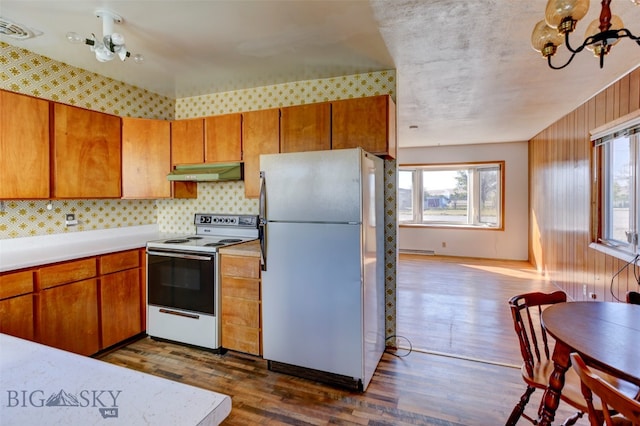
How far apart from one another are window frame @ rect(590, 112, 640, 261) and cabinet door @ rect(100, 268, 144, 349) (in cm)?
442

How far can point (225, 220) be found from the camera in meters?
3.44

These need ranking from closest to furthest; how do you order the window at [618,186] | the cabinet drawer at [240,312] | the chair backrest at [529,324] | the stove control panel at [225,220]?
1. the chair backrest at [529,324]
2. the cabinet drawer at [240,312]
3. the window at [618,186]
4. the stove control panel at [225,220]

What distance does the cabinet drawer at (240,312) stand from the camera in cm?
266

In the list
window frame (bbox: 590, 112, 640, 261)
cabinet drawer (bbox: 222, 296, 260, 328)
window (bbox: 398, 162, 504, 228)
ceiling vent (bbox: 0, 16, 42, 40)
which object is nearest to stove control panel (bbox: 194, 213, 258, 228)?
cabinet drawer (bbox: 222, 296, 260, 328)

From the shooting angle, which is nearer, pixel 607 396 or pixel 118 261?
pixel 607 396

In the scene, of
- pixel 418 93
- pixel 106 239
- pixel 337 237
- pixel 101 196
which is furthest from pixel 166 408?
pixel 418 93

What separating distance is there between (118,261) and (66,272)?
41 cm

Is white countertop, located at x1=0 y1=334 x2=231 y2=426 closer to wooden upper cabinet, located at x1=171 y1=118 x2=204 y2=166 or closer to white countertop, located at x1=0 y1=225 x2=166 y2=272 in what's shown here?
white countertop, located at x1=0 y1=225 x2=166 y2=272

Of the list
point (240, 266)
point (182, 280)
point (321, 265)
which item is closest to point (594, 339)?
point (321, 265)

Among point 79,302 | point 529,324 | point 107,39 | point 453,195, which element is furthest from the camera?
point 453,195

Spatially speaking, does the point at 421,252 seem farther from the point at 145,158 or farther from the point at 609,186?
the point at 145,158

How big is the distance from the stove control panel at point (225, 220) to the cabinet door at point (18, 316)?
1.56 metres

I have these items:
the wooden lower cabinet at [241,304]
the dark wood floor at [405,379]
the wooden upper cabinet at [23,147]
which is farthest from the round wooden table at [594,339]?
the wooden upper cabinet at [23,147]
